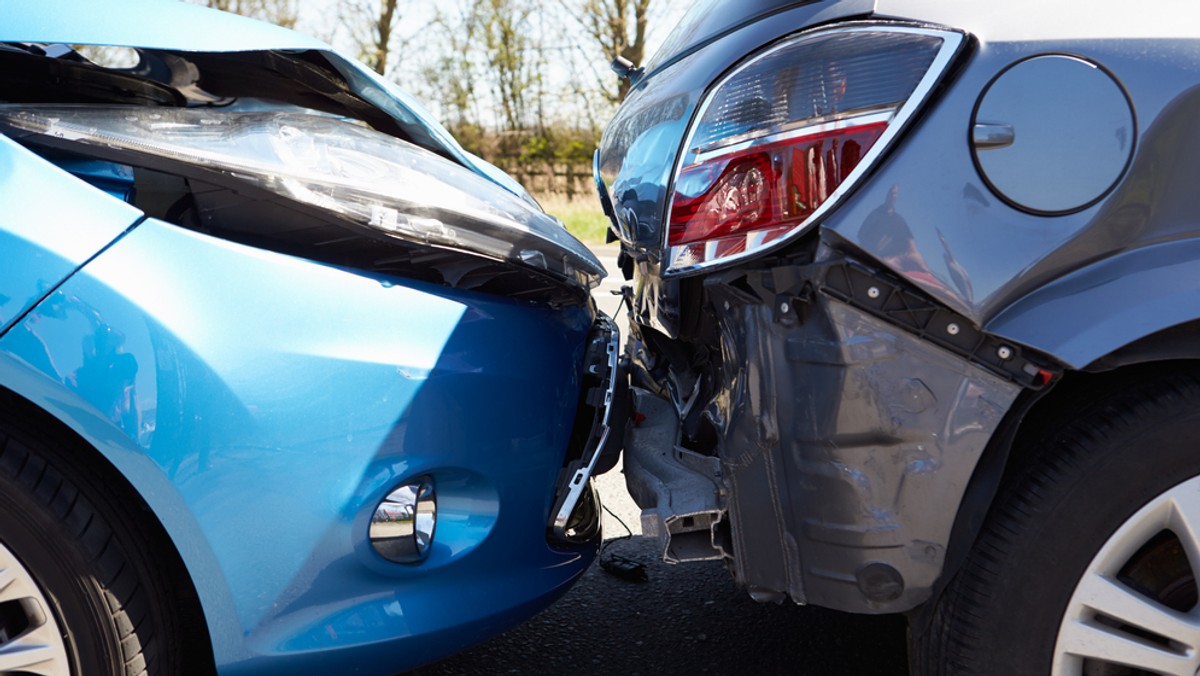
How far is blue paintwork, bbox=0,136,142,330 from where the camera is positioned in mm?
1536

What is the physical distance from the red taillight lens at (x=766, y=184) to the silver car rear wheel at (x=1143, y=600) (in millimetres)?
697

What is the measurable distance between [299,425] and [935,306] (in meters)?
1.03

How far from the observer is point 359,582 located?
1.73m

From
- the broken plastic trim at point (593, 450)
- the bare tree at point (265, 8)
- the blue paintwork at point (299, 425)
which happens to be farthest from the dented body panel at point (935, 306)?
the bare tree at point (265, 8)

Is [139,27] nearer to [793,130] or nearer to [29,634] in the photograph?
[29,634]

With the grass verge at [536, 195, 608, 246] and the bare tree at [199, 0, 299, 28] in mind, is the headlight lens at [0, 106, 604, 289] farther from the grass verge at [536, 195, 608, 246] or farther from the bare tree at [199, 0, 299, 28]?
the bare tree at [199, 0, 299, 28]

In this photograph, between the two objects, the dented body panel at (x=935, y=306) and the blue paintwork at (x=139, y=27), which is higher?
the blue paintwork at (x=139, y=27)

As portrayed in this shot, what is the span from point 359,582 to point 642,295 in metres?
0.94

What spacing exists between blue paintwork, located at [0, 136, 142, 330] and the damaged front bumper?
987 millimetres

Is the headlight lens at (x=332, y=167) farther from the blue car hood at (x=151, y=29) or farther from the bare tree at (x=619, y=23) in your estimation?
the bare tree at (x=619, y=23)

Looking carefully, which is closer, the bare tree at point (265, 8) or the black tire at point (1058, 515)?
the black tire at point (1058, 515)

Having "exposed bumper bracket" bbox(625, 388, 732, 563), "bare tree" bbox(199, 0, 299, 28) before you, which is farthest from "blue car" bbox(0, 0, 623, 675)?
"bare tree" bbox(199, 0, 299, 28)

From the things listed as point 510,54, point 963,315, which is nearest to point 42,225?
point 963,315

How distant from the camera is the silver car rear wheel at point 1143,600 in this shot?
153 centimetres
